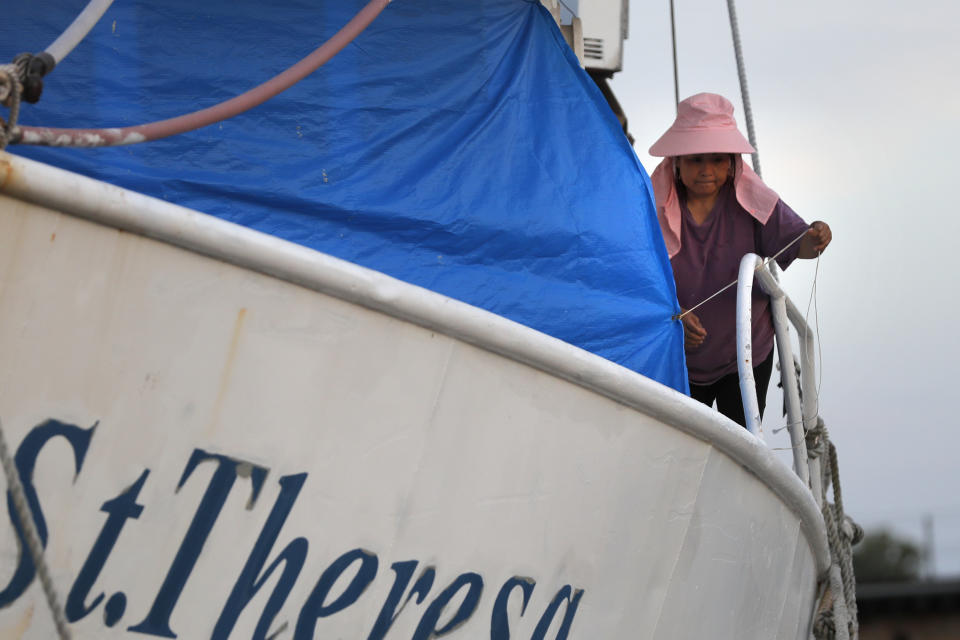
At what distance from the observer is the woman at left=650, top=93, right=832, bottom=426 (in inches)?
156

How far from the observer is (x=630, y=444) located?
274 cm

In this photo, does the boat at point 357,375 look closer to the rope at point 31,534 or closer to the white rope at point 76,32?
the rope at point 31,534

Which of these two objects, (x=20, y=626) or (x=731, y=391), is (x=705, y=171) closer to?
(x=731, y=391)

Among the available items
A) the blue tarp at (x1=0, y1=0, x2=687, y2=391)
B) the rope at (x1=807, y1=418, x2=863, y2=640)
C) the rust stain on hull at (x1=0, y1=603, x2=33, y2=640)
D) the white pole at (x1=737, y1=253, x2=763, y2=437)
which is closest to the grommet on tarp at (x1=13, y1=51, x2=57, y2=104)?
the blue tarp at (x1=0, y1=0, x2=687, y2=391)

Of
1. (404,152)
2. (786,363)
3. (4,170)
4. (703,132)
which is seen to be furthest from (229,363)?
(703,132)

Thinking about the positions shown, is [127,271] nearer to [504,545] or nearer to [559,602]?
[504,545]

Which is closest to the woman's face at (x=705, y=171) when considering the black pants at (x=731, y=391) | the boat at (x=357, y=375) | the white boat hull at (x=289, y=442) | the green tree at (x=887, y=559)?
the boat at (x=357, y=375)

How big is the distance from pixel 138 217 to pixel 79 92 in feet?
3.65

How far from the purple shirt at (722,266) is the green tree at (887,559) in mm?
32924

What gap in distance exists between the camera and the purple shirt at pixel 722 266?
3.97 m

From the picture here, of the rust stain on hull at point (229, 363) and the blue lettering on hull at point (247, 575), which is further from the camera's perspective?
the rust stain on hull at point (229, 363)

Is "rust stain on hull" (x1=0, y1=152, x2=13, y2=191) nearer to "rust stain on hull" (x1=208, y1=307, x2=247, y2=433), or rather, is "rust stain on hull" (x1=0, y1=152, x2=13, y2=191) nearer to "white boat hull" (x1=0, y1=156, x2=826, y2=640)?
"white boat hull" (x1=0, y1=156, x2=826, y2=640)

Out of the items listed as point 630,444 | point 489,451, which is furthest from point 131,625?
point 630,444

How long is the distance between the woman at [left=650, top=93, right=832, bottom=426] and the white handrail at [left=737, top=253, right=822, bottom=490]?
0.16 m
